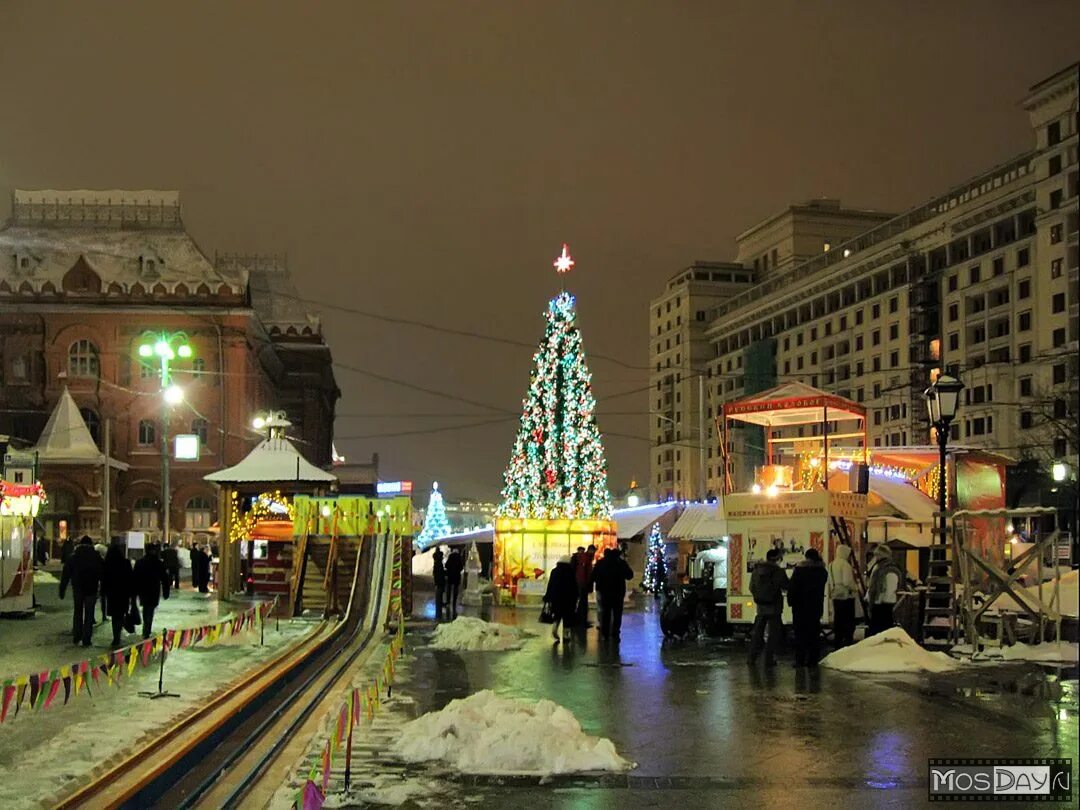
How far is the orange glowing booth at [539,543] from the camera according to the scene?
38.6m

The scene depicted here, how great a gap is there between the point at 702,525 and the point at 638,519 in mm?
14499

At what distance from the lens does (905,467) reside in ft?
112

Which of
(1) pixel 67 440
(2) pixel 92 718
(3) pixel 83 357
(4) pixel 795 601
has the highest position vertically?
(3) pixel 83 357

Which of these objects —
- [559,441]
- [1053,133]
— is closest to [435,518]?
[1053,133]

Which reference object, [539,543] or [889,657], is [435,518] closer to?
[539,543]

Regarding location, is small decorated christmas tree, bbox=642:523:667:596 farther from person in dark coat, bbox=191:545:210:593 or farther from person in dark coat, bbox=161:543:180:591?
person in dark coat, bbox=161:543:180:591

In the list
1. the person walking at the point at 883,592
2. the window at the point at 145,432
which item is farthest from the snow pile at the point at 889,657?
the window at the point at 145,432

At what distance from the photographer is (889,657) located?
17.6 metres

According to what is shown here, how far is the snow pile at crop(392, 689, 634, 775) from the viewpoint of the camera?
10.0 metres

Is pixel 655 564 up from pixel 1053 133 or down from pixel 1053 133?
down

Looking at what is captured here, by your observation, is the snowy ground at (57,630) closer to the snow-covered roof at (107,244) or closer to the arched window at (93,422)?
the arched window at (93,422)

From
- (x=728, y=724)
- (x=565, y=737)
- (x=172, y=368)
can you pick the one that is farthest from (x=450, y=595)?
(x=172, y=368)

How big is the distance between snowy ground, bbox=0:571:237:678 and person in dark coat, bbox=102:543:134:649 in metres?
0.39

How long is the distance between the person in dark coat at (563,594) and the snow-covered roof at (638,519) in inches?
715
